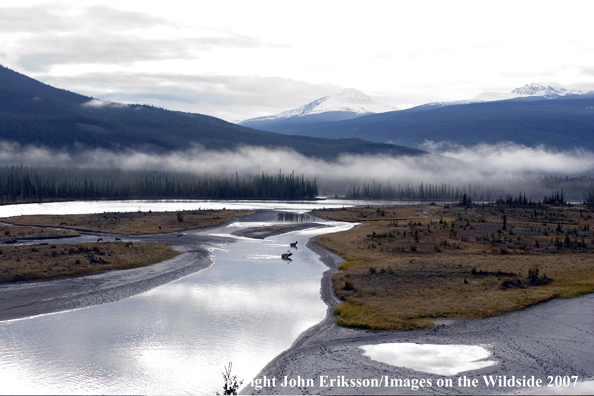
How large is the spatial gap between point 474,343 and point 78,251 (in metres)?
43.8

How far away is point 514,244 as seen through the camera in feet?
240

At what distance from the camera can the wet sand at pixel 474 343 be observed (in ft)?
86.1

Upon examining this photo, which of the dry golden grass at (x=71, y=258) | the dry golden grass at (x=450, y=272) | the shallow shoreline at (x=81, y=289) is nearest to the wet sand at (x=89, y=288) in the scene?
the shallow shoreline at (x=81, y=289)

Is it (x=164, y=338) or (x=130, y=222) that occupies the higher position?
(x=130, y=222)

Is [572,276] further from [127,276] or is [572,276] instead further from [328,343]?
[127,276]

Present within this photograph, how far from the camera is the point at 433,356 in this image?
3030 centimetres

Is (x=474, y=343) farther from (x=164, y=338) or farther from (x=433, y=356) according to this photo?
(x=164, y=338)

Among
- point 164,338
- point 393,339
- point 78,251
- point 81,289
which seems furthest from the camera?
point 78,251

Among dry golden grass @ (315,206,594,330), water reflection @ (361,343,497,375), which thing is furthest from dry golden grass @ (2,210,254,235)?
water reflection @ (361,343,497,375)

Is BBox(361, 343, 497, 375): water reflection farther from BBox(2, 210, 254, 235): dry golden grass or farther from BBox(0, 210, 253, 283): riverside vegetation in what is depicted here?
BBox(2, 210, 254, 235): dry golden grass

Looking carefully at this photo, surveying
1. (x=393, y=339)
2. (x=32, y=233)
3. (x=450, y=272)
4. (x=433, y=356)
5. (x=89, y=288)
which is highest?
(x=32, y=233)

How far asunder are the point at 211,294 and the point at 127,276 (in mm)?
11145

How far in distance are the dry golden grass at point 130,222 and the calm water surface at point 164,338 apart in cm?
4225

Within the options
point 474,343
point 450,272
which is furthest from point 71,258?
point 474,343
